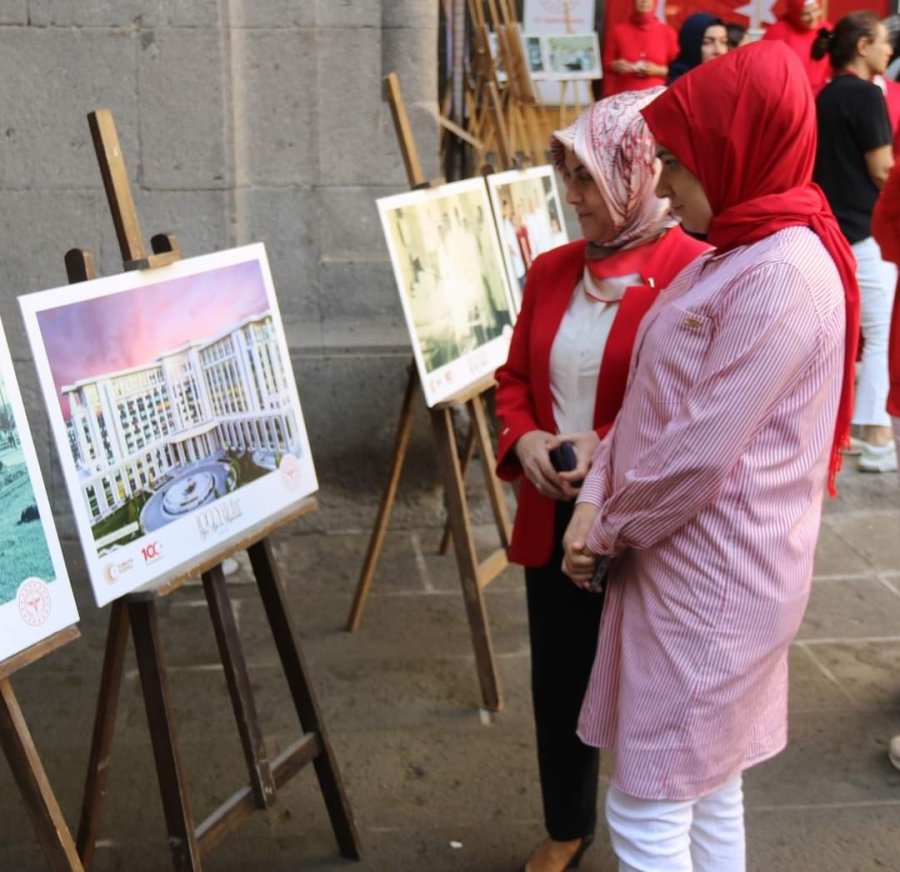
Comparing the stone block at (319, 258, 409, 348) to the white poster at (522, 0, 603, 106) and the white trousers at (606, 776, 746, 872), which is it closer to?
the white trousers at (606, 776, 746, 872)

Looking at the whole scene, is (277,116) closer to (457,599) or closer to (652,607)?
(457,599)

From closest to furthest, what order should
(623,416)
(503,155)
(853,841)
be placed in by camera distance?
(623,416)
(853,841)
(503,155)

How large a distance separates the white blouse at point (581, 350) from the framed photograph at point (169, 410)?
0.65 metres

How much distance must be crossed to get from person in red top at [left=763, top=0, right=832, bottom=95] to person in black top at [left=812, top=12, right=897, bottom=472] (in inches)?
45.1

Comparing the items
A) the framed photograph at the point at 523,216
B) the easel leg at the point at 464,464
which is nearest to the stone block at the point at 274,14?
the framed photograph at the point at 523,216

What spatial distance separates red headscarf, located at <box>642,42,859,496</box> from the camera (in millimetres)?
2174

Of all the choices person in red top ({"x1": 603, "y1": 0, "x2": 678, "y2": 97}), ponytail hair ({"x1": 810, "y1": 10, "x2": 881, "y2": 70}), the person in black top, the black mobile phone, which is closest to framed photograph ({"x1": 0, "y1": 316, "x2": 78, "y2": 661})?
the black mobile phone

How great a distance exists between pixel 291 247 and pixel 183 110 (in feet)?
2.22

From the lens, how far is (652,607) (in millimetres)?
2318

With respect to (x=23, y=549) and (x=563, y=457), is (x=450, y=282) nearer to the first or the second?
(x=563, y=457)

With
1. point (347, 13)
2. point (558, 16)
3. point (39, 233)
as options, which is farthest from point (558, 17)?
point (39, 233)

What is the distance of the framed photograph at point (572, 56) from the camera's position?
873 centimetres

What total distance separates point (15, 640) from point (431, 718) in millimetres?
1849

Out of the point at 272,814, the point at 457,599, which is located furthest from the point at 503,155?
the point at 272,814
